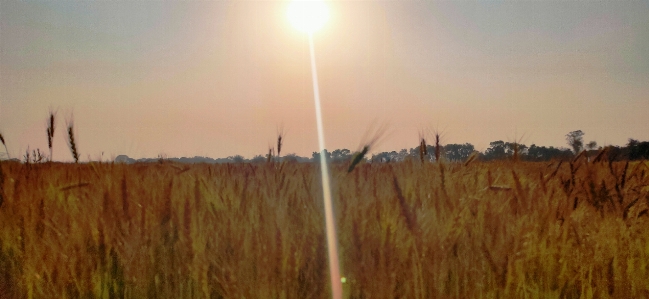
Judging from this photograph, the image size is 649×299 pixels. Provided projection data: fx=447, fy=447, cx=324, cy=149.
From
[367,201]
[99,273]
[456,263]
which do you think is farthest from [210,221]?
[456,263]

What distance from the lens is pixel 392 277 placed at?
50.6 inches

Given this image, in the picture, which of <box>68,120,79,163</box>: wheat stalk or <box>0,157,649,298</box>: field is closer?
<box>0,157,649,298</box>: field

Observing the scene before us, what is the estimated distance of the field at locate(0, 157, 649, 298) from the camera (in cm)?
133

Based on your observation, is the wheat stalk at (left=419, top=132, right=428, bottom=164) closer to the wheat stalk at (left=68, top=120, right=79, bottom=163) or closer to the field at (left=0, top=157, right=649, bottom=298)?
the field at (left=0, top=157, right=649, bottom=298)

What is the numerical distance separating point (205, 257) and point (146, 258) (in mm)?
214

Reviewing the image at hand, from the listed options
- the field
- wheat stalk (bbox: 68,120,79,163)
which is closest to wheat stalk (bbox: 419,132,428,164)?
the field

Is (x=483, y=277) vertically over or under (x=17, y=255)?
under

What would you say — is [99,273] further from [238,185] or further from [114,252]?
[238,185]

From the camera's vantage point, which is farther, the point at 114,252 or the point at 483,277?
the point at 114,252

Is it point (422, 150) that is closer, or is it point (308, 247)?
point (308, 247)

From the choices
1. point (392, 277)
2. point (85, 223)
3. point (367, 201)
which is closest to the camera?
point (392, 277)

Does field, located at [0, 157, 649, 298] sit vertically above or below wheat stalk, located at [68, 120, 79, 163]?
below

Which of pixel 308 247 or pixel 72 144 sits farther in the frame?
pixel 72 144

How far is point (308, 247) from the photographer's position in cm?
153
